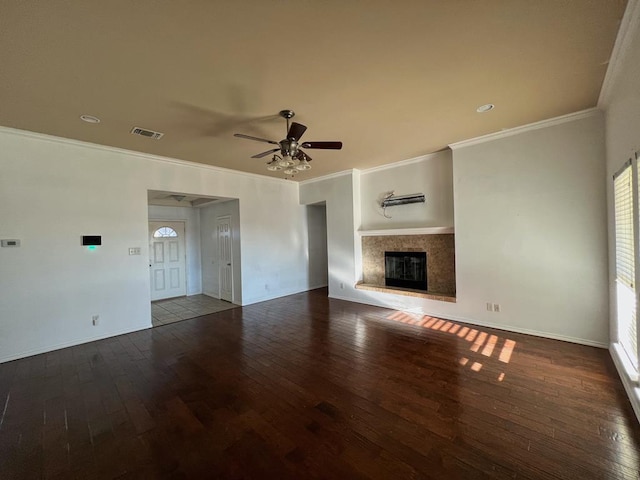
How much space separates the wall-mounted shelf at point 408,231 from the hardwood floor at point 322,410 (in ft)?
5.92

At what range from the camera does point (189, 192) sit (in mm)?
4926

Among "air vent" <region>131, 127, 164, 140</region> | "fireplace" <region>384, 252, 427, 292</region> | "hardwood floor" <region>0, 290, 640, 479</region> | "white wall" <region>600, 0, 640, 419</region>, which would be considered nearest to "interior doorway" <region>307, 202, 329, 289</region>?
"fireplace" <region>384, 252, 427, 292</region>

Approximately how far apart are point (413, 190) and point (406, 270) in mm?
1631

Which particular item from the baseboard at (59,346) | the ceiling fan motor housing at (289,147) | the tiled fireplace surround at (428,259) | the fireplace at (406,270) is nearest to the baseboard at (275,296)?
the tiled fireplace surround at (428,259)

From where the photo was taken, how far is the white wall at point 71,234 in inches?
132

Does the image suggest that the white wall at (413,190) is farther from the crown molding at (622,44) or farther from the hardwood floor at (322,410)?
the hardwood floor at (322,410)

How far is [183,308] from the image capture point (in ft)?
18.6

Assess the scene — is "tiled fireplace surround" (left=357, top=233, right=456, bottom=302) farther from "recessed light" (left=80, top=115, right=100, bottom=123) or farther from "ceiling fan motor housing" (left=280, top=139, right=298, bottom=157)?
"recessed light" (left=80, top=115, right=100, bottom=123)

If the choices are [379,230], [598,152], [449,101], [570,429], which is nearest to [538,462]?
[570,429]

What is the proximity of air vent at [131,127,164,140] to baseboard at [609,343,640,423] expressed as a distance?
18.4 feet

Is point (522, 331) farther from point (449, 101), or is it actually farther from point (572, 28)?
point (572, 28)

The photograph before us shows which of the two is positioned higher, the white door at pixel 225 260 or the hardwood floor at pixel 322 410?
the white door at pixel 225 260

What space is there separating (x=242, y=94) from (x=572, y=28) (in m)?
2.74

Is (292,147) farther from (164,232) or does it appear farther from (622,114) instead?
(164,232)
